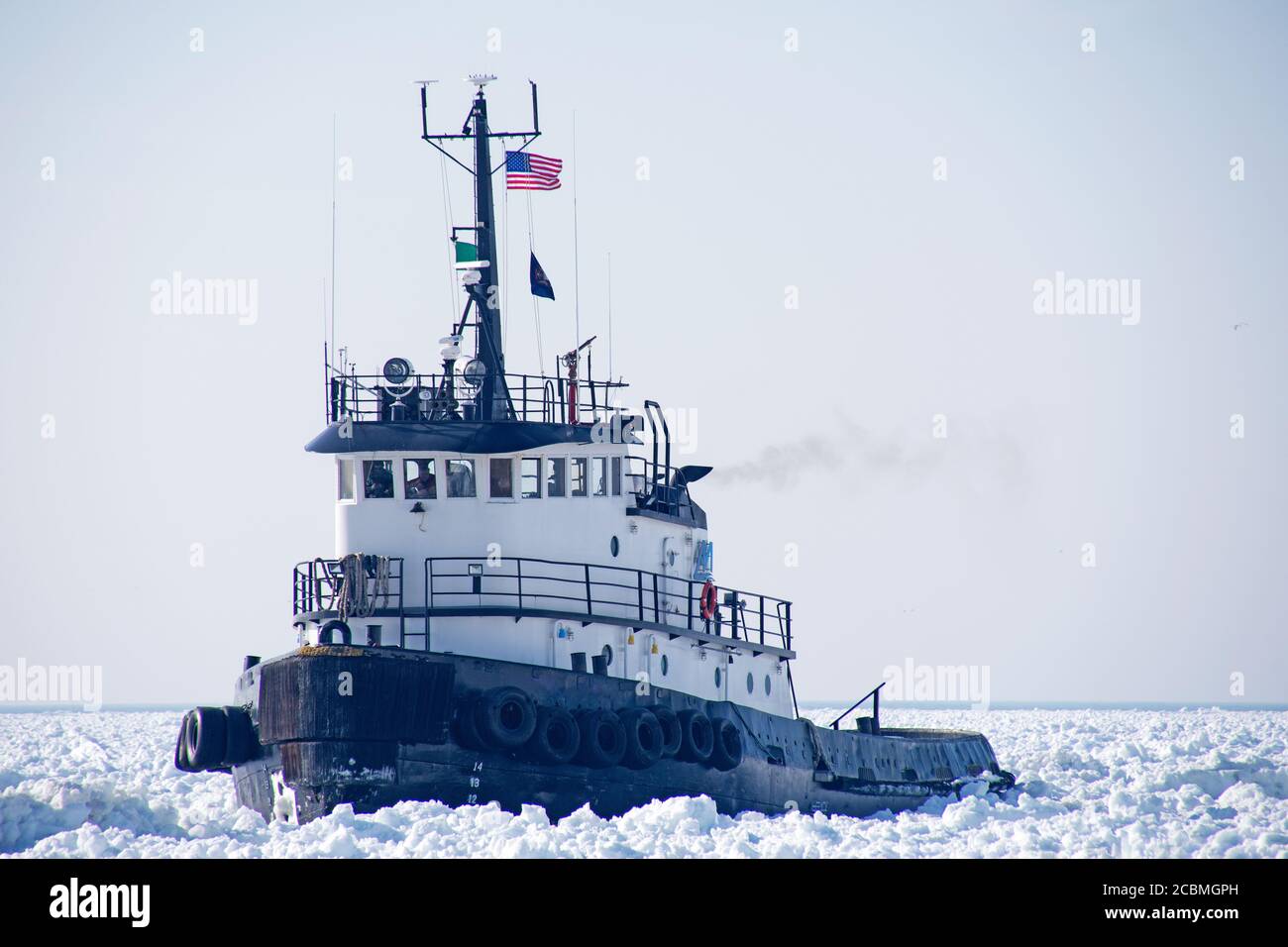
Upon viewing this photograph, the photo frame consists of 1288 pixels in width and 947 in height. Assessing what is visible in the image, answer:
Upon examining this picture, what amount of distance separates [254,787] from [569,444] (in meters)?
6.46

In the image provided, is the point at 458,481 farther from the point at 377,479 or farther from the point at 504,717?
the point at 504,717

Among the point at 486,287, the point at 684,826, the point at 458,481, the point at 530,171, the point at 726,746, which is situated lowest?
the point at 684,826

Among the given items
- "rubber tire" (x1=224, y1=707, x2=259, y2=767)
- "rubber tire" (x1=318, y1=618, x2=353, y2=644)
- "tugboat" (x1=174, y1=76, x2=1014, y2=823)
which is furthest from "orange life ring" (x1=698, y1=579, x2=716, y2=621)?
"rubber tire" (x1=224, y1=707, x2=259, y2=767)

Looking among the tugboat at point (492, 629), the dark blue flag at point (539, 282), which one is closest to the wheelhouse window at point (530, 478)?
the tugboat at point (492, 629)

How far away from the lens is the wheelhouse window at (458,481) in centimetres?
2655

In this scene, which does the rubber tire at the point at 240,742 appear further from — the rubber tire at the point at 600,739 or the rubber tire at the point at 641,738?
the rubber tire at the point at 641,738

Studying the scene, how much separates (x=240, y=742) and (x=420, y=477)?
4.36m

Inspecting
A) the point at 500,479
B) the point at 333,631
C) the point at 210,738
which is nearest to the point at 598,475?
the point at 500,479

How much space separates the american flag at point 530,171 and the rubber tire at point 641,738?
8393 mm

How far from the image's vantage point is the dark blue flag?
29.5 metres

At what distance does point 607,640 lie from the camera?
2678cm

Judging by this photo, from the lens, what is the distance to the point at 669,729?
26.2m

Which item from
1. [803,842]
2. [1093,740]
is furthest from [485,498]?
[1093,740]
